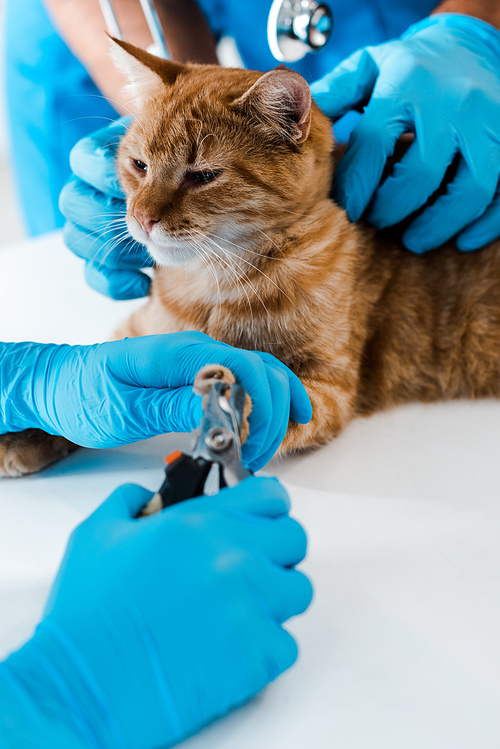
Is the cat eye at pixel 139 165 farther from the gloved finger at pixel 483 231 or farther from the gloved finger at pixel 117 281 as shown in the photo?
the gloved finger at pixel 483 231

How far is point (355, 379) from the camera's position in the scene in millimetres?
1371

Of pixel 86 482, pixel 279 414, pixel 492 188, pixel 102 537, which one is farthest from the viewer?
pixel 492 188

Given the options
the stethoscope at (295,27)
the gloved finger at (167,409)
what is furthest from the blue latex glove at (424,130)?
the gloved finger at (167,409)

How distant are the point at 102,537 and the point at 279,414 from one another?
366 millimetres

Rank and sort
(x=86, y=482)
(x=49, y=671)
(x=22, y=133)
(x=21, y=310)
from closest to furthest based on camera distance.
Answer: (x=49, y=671) < (x=86, y=482) < (x=21, y=310) < (x=22, y=133)

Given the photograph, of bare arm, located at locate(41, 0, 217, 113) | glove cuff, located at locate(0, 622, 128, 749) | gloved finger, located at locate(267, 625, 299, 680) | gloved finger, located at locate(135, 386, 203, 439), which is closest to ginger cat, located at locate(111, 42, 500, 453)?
gloved finger, located at locate(135, 386, 203, 439)

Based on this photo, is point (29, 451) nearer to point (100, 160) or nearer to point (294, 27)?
point (100, 160)

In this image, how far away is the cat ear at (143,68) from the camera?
4.02 ft

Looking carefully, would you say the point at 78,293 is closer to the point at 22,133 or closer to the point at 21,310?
the point at 21,310

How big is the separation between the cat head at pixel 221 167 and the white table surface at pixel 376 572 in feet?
1.52

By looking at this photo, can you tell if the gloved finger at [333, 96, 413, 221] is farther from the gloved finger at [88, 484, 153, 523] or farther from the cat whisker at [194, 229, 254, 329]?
the gloved finger at [88, 484, 153, 523]

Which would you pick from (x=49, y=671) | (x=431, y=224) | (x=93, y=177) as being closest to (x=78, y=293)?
(x=93, y=177)

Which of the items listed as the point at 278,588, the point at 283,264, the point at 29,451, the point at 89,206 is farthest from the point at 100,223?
the point at 278,588

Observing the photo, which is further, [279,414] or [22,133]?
[22,133]
